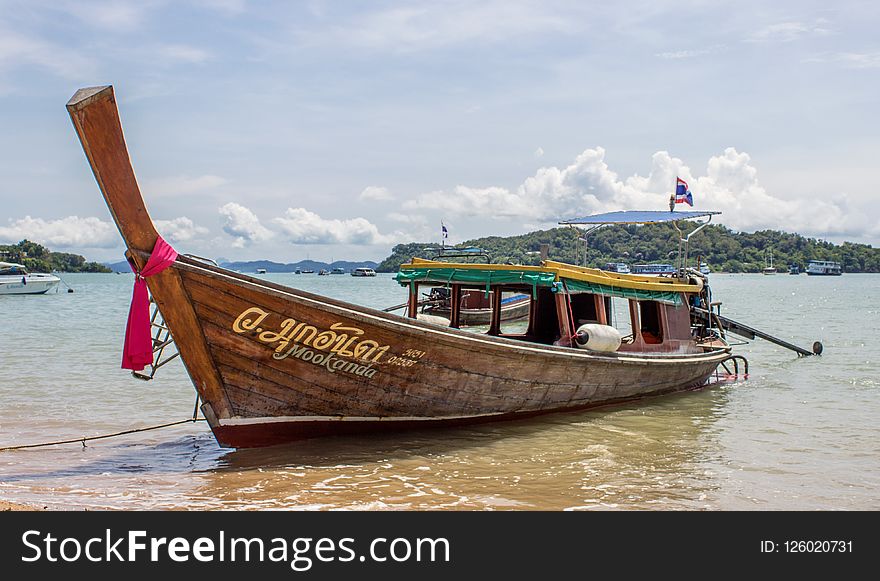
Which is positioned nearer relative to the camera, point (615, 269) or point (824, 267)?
point (615, 269)

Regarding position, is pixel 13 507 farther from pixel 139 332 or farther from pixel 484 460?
pixel 484 460

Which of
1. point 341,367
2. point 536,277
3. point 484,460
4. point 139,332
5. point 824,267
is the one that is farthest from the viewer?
point 824,267

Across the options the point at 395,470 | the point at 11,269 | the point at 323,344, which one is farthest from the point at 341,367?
the point at 11,269

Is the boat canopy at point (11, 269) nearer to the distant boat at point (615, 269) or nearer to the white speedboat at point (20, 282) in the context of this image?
the white speedboat at point (20, 282)

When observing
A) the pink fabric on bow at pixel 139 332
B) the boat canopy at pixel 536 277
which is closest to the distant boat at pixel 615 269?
the boat canopy at pixel 536 277

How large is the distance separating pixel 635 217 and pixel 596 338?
14.4 feet

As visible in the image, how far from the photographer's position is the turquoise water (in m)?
7.02

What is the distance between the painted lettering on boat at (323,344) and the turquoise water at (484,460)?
41.6 inches

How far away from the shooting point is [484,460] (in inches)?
324

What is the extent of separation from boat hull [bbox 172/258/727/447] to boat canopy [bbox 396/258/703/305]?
98 centimetres
